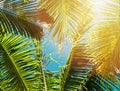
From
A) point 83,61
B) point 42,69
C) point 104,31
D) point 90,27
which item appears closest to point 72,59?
point 83,61

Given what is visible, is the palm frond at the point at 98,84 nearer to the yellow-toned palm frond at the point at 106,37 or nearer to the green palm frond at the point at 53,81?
the green palm frond at the point at 53,81

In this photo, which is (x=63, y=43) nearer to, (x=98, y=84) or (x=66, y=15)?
(x=66, y=15)

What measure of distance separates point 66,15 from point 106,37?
2.19 ft

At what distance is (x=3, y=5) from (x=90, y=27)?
1493 millimetres

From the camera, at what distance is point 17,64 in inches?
255

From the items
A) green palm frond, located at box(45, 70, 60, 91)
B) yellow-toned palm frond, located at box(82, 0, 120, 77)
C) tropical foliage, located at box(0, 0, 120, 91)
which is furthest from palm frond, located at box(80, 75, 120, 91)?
yellow-toned palm frond, located at box(82, 0, 120, 77)

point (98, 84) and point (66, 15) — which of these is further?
point (98, 84)

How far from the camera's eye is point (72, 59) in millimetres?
6602

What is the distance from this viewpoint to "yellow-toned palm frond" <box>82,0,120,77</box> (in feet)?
14.5

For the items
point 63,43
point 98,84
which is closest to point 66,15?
point 63,43

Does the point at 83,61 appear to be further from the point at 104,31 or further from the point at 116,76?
the point at 104,31

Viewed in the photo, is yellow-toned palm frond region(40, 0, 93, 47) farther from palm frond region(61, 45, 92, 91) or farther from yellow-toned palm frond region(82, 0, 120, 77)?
palm frond region(61, 45, 92, 91)

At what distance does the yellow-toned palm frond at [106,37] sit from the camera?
4426 millimetres

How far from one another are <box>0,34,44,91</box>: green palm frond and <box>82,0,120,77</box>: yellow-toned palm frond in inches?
64.1
